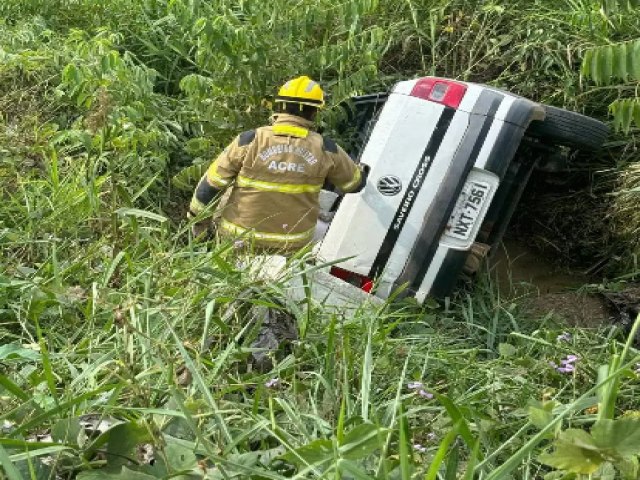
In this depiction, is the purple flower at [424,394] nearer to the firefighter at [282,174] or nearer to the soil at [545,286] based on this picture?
the firefighter at [282,174]

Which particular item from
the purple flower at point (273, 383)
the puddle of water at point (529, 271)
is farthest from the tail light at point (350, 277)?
the purple flower at point (273, 383)

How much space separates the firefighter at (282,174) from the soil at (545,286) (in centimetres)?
118

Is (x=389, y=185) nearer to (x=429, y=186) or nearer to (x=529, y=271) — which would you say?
(x=429, y=186)

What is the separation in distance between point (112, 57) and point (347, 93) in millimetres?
1366

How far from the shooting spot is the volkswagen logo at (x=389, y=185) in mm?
4473

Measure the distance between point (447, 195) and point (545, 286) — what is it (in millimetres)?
1339

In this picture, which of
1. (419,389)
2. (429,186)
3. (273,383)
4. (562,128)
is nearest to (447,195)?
(429,186)

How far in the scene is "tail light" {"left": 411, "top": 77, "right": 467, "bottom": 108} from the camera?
4.45 meters

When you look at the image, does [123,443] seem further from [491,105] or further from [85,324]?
[491,105]

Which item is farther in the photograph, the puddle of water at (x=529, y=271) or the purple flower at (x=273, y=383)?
the puddle of water at (x=529, y=271)

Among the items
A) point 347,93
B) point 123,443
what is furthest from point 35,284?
point 347,93

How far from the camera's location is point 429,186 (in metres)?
4.42

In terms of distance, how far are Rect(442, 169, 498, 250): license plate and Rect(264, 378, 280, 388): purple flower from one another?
2.22 meters

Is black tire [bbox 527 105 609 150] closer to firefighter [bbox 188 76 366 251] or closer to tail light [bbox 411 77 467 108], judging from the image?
tail light [bbox 411 77 467 108]
